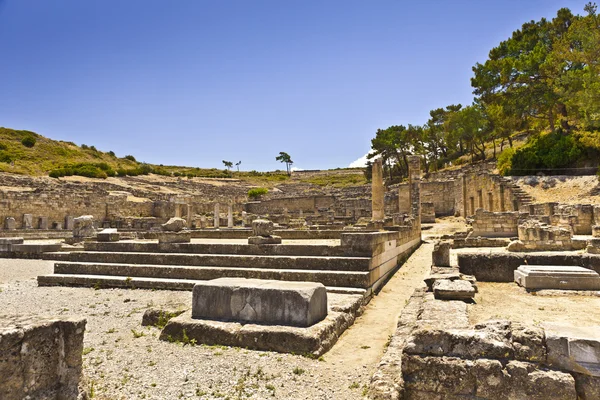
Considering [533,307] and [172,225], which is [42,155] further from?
[533,307]

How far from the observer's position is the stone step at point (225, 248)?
29.4 ft

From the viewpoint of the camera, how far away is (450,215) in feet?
116

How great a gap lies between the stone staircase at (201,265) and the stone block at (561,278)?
291cm

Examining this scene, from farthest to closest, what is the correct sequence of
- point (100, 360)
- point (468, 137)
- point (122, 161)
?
point (122, 161) < point (468, 137) < point (100, 360)

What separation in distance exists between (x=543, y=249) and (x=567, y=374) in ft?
35.6

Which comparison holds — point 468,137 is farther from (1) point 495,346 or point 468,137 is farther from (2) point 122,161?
(2) point 122,161

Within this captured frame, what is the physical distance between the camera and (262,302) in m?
5.50

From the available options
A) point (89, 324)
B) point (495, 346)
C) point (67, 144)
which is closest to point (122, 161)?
point (67, 144)

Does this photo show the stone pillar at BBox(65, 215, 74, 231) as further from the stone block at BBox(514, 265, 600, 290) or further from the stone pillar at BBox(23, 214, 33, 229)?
the stone block at BBox(514, 265, 600, 290)

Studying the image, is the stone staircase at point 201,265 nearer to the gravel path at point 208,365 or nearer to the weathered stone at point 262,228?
the weathered stone at point 262,228

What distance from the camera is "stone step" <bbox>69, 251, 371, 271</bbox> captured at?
8.38 metres

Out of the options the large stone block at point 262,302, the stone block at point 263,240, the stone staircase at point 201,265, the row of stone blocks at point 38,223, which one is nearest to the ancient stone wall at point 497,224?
the stone staircase at point 201,265

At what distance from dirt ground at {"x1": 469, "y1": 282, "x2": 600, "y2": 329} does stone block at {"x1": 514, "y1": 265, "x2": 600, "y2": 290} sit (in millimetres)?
265

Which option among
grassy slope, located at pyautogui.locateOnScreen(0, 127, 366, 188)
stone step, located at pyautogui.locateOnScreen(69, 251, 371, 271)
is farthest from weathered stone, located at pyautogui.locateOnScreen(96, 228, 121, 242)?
grassy slope, located at pyautogui.locateOnScreen(0, 127, 366, 188)
